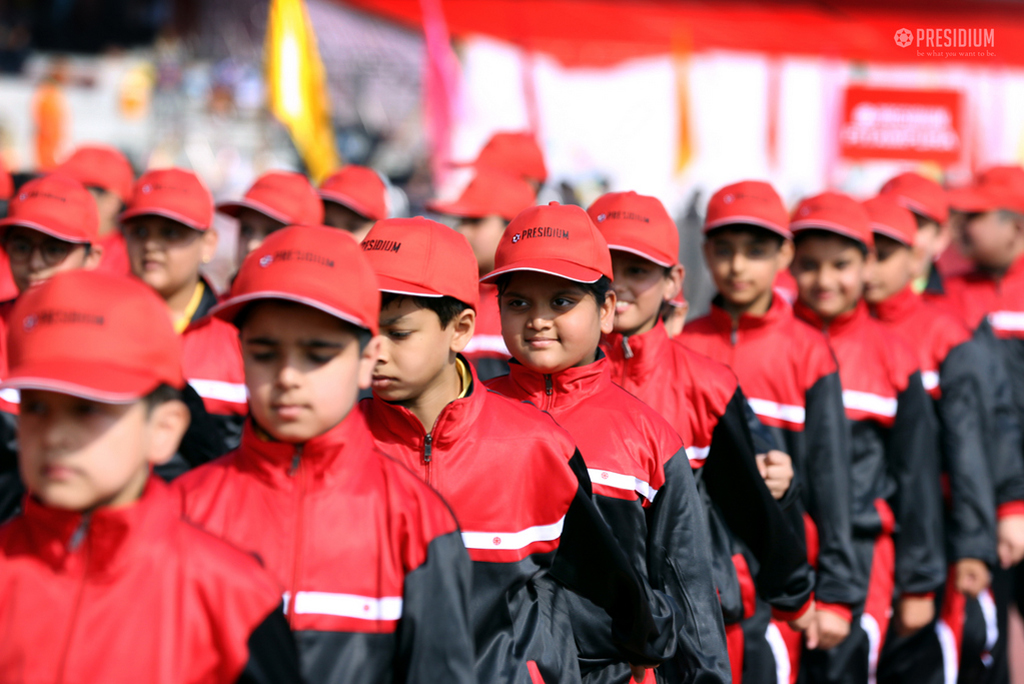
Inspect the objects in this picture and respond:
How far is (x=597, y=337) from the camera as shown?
3.20 m

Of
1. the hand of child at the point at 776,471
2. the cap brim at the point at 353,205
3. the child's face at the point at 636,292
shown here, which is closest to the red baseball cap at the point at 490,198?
the cap brim at the point at 353,205

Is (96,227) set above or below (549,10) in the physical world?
below

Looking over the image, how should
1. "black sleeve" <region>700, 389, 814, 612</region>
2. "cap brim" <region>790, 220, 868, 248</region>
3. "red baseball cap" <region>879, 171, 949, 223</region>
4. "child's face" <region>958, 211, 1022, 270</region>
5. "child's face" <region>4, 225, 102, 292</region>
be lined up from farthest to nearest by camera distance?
"child's face" <region>958, 211, 1022, 270</region>
"red baseball cap" <region>879, 171, 949, 223</region>
"cap brim" <region>790, 220, 868, 248</region>
"child's face" <region>4, 225, 102, 292</region>
"black sleeve" <region>700, 389, 814, 612</region>

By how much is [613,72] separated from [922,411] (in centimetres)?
1073

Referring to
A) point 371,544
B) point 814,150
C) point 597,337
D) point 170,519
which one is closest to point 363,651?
point 371,544

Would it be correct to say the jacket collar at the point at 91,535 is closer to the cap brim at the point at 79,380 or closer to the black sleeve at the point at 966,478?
the cap brim at the point at 79,380

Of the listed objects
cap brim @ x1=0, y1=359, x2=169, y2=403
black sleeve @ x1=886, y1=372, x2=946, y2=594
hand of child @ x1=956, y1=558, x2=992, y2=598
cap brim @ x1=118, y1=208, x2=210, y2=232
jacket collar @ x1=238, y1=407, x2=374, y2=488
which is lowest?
hand of child @ x1=956, y1=558, x2=992, y2=598

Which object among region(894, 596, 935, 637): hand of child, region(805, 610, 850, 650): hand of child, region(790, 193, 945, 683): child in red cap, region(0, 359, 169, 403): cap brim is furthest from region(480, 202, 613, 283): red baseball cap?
region(894, 596, 935, 637): hand of child

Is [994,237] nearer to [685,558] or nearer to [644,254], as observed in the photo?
[644,254]

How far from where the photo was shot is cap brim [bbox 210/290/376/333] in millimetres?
2062

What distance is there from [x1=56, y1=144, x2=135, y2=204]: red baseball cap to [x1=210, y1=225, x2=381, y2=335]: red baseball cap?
13.8 feet

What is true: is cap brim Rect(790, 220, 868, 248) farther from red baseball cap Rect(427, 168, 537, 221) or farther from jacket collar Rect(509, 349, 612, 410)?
jacket collar Rect(509, 349, 612, 410)

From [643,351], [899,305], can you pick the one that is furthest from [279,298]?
[899,305]

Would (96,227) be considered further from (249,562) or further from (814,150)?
(814,150)
